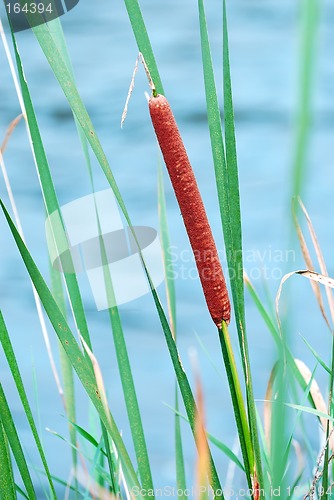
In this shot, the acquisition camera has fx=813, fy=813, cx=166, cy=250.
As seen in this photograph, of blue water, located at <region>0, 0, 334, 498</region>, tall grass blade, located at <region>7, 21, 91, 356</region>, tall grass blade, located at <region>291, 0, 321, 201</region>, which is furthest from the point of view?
blue water, located at <region>0, 0, 334, 498</region>

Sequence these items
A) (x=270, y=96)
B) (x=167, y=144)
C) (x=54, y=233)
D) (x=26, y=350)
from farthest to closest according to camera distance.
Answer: (x=270, y=96) → (x=26, y=350) → (x=54, y=233) → (x=167, y=144)

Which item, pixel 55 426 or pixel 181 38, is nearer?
pixel 55 426

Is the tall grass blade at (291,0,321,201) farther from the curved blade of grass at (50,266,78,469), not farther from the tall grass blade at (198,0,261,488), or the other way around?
the curved blade of grass at (50,266,78,469)

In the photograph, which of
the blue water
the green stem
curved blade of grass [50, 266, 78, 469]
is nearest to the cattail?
the green stem

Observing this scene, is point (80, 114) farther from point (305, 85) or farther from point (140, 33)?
point (305, 85)

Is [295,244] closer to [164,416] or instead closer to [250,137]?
[164,416]

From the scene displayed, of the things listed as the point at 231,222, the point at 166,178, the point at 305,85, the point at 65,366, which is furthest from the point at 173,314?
the point at 166,178

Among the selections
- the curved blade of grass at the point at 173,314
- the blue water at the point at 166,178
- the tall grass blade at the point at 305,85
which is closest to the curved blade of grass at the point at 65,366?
the curved blade of grass at the point at 173,314

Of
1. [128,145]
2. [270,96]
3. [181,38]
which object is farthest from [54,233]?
[181,38]

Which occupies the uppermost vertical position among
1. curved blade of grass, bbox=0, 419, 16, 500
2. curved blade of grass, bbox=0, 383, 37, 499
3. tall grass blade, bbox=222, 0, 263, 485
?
tall grass blade, bbox=222, 0, 263, 485
